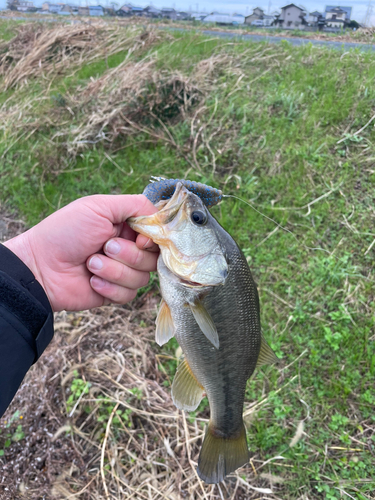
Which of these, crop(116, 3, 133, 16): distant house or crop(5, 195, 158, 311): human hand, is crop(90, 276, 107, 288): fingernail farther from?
crop(116, 3, 133, 16): distant house

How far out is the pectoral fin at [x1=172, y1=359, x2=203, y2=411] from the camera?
1.79m

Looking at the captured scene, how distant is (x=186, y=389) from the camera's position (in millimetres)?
1822

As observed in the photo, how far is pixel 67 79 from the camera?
20.4 ft

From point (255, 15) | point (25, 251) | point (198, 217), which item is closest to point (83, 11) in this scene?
point (255, 15)

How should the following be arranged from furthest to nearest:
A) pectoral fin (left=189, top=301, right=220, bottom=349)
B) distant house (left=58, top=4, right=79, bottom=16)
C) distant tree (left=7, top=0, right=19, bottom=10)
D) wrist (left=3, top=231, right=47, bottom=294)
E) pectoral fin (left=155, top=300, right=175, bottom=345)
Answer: distant tree (left=7, top=0, right=19, bottom=10) → distant house (left=58, top=4, right=79, bottom=16) → wrist (left=3, top=231, right=47, bottom=294) → pectoral fin (left=155, top=300, right=175, bottom=345) → pectoral fin (left=189, top=301, right=220, bottom=349)

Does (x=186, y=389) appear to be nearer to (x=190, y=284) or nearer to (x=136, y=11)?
(x=190, y=284)

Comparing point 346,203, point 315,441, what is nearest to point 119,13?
point 346,203

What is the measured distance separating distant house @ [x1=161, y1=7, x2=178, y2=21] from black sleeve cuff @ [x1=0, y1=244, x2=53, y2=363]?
790cm

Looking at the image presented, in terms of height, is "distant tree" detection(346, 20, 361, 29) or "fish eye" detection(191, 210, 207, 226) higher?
"distant tree" detection(346, 20, 361, 29)

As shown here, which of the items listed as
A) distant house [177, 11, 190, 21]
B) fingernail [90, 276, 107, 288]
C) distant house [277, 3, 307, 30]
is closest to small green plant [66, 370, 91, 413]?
fingernail [90, 276, 107, 288]

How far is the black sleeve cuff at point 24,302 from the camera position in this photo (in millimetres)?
1512

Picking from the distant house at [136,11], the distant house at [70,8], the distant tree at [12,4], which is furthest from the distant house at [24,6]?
the distant house at [136,11]

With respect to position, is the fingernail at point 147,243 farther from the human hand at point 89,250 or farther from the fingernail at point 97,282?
the fingernail at point 97,282

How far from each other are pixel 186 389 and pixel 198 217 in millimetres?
995
